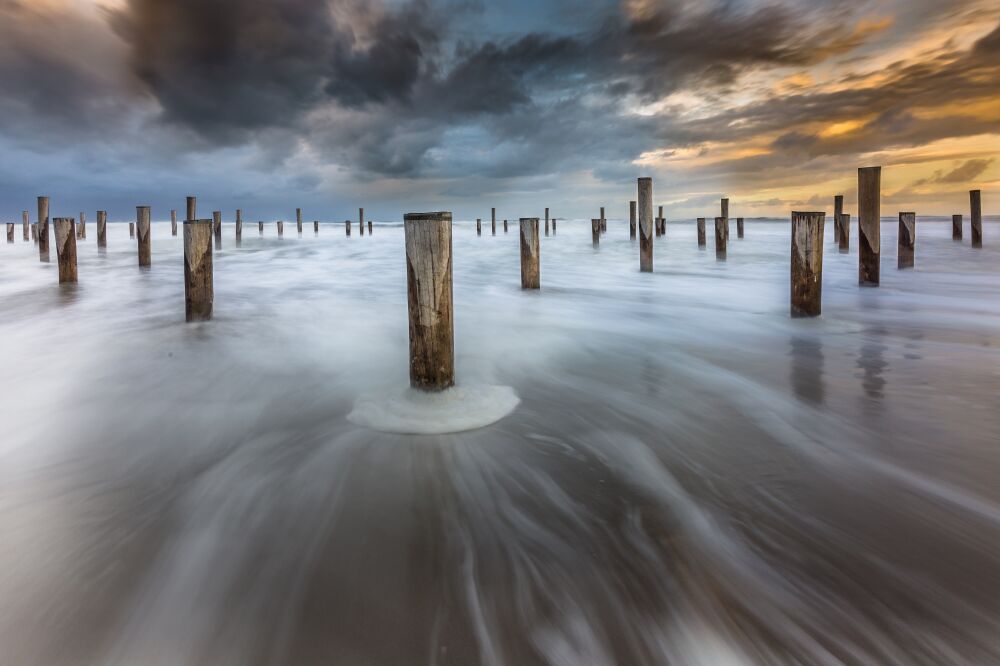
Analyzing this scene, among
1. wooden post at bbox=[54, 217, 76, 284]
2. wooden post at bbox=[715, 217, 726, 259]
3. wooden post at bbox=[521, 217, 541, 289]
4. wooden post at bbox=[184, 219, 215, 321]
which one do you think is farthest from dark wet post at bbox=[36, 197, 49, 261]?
wooden post at bbox=[715, 217, 726, 259]

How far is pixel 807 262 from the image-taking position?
5594 mm

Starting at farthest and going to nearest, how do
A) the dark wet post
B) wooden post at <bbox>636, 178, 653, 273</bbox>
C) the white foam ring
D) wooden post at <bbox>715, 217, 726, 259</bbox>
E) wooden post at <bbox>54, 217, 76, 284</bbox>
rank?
the dark wet post
wooden post at <bbox>715, 217, 726, 259</bbox>
wooden post at <bbox>636, 178, 653, 273</bbox>
wooden post at <bbox>54, 217, 76, 284</bbox>
the white foam ring

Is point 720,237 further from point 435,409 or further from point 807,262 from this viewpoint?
point 435,409

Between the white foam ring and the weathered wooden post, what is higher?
the weathered wooden post

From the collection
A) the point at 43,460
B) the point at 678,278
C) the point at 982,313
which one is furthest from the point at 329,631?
the point at 678,278

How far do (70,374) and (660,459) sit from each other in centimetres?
421

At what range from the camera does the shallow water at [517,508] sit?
1.42 m

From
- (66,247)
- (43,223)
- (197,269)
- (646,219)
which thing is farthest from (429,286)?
(43,223)

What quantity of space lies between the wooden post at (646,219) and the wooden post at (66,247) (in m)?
9.67

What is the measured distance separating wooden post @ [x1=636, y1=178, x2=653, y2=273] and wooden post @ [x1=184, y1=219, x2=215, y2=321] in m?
7.33

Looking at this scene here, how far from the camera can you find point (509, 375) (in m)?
3.99

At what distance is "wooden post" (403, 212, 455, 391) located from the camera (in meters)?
3.23

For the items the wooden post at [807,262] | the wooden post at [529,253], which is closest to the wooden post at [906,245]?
the wooden post at [807,262]

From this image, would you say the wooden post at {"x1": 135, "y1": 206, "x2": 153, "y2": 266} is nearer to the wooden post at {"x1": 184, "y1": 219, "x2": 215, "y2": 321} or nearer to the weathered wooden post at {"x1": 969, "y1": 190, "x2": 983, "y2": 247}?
the wooden post at {"x1": 184, "y1": 219, "x2": 215, "y2": 321}
